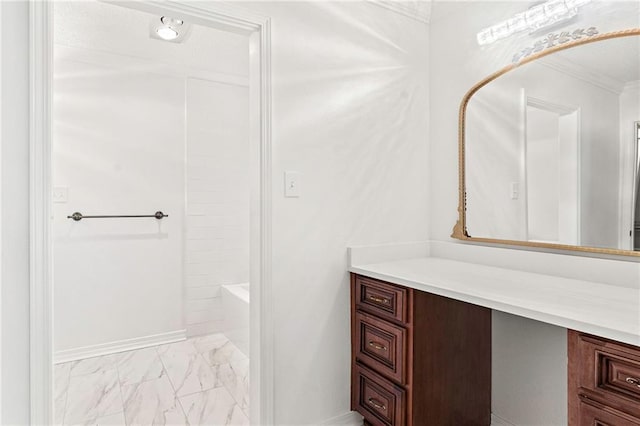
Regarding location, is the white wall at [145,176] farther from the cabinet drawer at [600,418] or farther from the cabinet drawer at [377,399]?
the cabinet drawer at [600,418]

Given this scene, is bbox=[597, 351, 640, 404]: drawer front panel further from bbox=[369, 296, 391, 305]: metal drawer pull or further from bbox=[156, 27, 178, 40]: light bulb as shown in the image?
bbox=[156, 27, 178, 40]: light bulb

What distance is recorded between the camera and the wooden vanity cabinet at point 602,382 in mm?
969

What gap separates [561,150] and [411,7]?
1.12m

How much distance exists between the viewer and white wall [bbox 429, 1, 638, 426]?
161cm

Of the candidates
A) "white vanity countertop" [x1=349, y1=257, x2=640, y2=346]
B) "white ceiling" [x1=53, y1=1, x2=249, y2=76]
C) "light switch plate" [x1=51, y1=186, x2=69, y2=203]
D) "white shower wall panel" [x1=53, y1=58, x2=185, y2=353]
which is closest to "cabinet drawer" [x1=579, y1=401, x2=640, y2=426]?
"white vanity countertop" [x1=349, y1=257, x2=640, y2=346]

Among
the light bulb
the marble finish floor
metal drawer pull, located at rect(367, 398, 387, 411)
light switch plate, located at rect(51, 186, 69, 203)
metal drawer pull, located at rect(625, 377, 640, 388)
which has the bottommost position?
the marble finish floor

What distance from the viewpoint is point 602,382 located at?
103 centimetres

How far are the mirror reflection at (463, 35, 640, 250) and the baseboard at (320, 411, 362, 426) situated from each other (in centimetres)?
107

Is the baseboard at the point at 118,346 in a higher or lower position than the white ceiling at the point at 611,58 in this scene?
lower

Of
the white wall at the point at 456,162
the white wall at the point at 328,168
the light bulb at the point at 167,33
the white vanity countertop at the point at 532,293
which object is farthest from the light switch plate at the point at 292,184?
the light bulb at the point at 167,33

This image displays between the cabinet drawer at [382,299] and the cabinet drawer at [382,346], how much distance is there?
4 cm

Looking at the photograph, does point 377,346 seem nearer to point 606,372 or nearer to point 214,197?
point 606,372

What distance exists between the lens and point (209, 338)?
123 inches

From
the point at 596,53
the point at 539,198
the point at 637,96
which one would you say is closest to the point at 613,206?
the point at 539,198
